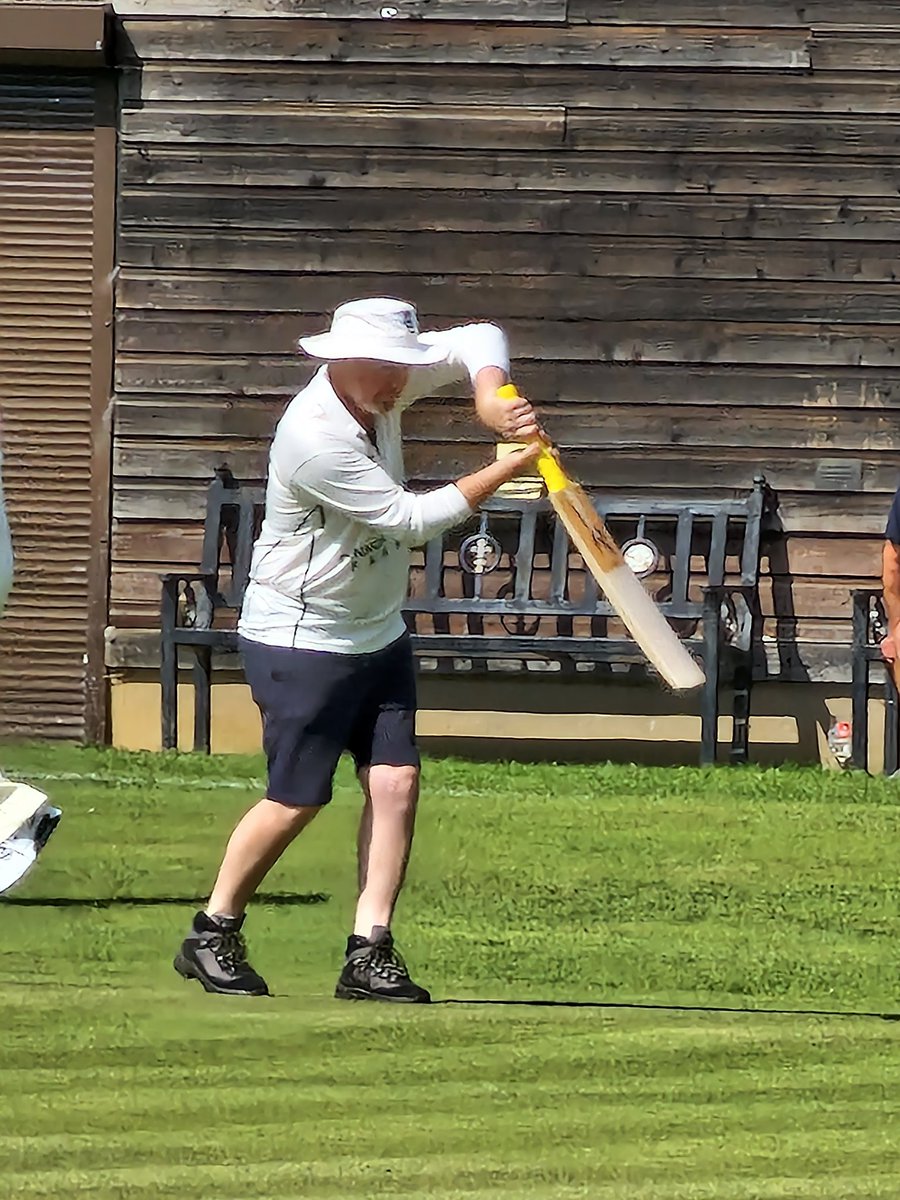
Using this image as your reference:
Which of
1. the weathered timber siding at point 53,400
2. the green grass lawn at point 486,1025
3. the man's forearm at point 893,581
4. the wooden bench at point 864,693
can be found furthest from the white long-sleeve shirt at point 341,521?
the weathered timber siding at point 53,400

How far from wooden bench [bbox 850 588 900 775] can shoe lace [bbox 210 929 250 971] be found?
243 inches

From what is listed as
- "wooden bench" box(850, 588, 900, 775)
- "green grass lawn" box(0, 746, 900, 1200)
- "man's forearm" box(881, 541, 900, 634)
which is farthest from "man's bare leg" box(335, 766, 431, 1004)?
"wooden bench" box(850, 588, 900, 775)

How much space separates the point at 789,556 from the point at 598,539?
6466mm

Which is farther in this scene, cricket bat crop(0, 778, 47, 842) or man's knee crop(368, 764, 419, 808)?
cricket bat crop(0, 778, 47, 842)

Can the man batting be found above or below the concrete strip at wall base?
above

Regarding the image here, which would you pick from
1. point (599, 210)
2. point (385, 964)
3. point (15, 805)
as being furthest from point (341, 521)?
point (599, 210)

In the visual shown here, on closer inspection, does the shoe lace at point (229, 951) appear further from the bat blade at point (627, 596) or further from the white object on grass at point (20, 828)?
the bat blade at point (627, 596)

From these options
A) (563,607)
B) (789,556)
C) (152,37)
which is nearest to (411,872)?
(563,607)

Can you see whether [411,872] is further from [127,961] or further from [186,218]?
[186,218]

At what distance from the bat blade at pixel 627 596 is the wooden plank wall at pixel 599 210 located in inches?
245

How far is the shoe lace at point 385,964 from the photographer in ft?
18.2

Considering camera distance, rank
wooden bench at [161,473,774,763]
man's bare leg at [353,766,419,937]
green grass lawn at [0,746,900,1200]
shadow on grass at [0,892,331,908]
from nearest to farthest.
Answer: green grass lawn at [0,746,900,1200]
man's bare leg at [353,766,419,937]
shadow on grass at [0,892,331,908]
wooden bench at [161,473,774,763]

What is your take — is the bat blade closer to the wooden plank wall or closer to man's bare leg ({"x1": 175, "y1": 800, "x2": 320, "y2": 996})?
man's bare leg ({"x1": 175, "y1": 800, "x2": 320, "y2": 996})

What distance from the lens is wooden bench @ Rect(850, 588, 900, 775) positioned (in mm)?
11344
